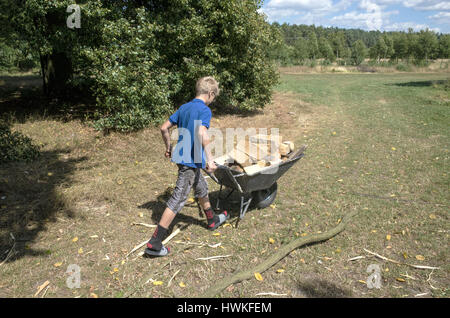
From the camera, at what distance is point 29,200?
16.6 ft

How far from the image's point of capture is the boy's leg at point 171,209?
3.63 meters

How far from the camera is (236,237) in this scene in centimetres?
418

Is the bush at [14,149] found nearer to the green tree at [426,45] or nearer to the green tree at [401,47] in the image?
the green tree at [426,45]

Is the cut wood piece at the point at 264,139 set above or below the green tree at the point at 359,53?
below

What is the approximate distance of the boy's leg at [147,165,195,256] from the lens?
363cm

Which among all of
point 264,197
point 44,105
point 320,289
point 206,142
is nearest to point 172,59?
point 44,105

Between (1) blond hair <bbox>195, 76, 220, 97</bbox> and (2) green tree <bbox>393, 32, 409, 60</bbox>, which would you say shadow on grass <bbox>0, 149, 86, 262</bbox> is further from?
(2) green tree <bbox>393, 32, 409, 60</bbox>

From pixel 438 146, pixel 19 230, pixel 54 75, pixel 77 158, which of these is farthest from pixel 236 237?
pixel 54 75

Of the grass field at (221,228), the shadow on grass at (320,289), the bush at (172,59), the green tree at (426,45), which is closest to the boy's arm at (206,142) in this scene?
the grass field at (221,228)

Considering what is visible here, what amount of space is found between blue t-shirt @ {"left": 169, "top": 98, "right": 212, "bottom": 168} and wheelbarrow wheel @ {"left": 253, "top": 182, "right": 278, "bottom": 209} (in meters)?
1.36

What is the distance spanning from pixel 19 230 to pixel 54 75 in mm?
9427

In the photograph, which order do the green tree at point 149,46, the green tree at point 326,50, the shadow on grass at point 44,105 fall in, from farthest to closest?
the green tree at point 326,50 → the shadow on grass at point 44,105 → the green tree at point 149,46

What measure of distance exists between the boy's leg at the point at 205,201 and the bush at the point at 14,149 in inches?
181
